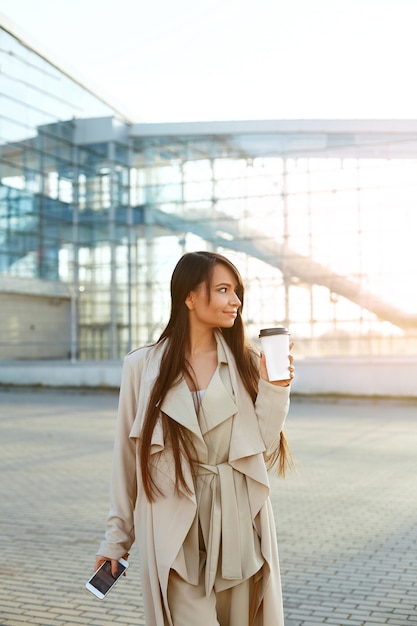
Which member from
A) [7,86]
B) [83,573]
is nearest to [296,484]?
[83,573]

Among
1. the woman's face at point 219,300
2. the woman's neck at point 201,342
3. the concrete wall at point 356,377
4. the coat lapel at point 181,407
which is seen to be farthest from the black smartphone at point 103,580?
the concrete wall at point 356,377

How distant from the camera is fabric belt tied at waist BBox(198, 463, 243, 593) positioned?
2.61 meters

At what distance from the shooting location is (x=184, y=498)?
2656mm

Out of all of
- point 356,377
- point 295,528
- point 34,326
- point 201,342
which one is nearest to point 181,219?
point 34,326

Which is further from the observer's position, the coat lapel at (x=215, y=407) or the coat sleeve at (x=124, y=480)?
the coat sleeve at (x=124, y=480)

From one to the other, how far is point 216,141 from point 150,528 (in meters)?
30.9

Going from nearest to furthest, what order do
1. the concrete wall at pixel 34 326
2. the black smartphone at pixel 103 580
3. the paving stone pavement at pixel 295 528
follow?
the black smartphone at pixel 103 580
the paving stone pavement at pixel 295 528
the concrete wall at pixel 34 326

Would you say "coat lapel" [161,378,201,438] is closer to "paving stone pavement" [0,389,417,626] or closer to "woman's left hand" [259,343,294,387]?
"woman's left hand" [259,343,294,387]

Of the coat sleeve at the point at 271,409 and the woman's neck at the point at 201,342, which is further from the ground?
the woman's neck at the point at 201,342

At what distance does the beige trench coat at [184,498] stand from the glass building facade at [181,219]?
2756 centimetres

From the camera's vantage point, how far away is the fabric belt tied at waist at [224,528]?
2.61 m

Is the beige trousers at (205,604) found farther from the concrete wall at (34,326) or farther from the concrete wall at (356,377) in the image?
the concrete wall at (34,326)

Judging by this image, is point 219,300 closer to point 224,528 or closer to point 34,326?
point 224,528

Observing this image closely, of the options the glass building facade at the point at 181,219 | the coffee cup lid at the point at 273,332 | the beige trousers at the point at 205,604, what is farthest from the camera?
the glass building facade at the point at 181,219
